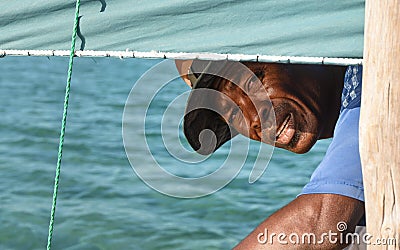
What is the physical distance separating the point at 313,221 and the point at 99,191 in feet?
13.2

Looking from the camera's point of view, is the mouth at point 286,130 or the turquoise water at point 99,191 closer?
the mouth at point 286,130

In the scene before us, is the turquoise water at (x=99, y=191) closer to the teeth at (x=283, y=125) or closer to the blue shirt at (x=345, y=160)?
the teeth at (x=283, y=125)

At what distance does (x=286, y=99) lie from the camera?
201cm

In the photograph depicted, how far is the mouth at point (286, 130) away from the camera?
2.01 metres

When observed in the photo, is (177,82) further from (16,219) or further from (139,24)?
(139,24)

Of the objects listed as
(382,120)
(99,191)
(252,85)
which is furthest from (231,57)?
(99,191)

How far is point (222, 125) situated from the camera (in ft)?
7.07

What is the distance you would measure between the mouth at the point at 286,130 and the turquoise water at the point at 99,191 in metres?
2.99

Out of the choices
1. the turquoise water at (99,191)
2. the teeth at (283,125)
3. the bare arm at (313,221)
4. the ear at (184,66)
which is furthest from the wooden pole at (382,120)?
the turquoise water at (99,191)

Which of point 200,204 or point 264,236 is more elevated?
point 200,204

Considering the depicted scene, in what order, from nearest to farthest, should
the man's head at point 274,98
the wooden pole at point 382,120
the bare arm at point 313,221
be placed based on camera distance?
the wooden pole at point 382,120 < the bare arm at point 313,221 < the man's head at point 274,98

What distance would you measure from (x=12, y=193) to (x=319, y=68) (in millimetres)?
4082

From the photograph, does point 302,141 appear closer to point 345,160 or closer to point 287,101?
point 287,101

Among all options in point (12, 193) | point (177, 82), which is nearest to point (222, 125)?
point (12, 193)
